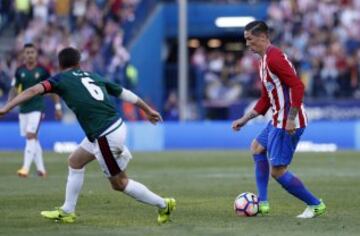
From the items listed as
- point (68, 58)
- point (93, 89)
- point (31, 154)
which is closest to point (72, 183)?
point (93, 89)

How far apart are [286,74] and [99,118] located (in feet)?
7.31

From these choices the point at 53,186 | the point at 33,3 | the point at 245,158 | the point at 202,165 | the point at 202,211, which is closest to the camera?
the point at 202,211

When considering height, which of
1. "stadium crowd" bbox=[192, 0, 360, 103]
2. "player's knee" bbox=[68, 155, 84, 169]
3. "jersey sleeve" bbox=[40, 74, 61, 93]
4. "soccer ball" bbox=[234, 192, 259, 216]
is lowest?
"stadium crowd" bbox=[192, 0, 360, 103]

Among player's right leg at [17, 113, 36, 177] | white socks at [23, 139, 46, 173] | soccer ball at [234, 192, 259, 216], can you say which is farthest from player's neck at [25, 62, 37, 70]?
soccer ball at [234, 192, 259, 216]

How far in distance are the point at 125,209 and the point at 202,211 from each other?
1023mm

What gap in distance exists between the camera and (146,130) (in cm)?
2914

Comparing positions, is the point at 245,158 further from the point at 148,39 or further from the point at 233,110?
the point at 148,39

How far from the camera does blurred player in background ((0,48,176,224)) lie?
11148 millimetres

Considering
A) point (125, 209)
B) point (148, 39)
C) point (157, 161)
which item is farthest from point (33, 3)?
point (125, 209)

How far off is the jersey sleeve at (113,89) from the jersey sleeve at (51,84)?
1.90 ft

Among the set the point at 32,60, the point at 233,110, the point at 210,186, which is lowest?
the point at 233,110

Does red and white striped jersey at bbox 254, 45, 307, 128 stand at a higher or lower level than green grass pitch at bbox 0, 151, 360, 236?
higher

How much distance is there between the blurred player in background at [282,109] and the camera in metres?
11.7

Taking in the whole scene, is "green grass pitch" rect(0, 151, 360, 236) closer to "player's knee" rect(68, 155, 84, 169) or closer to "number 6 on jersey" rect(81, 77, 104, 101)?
"player's knee" rect(68, 155, 84, 169)
